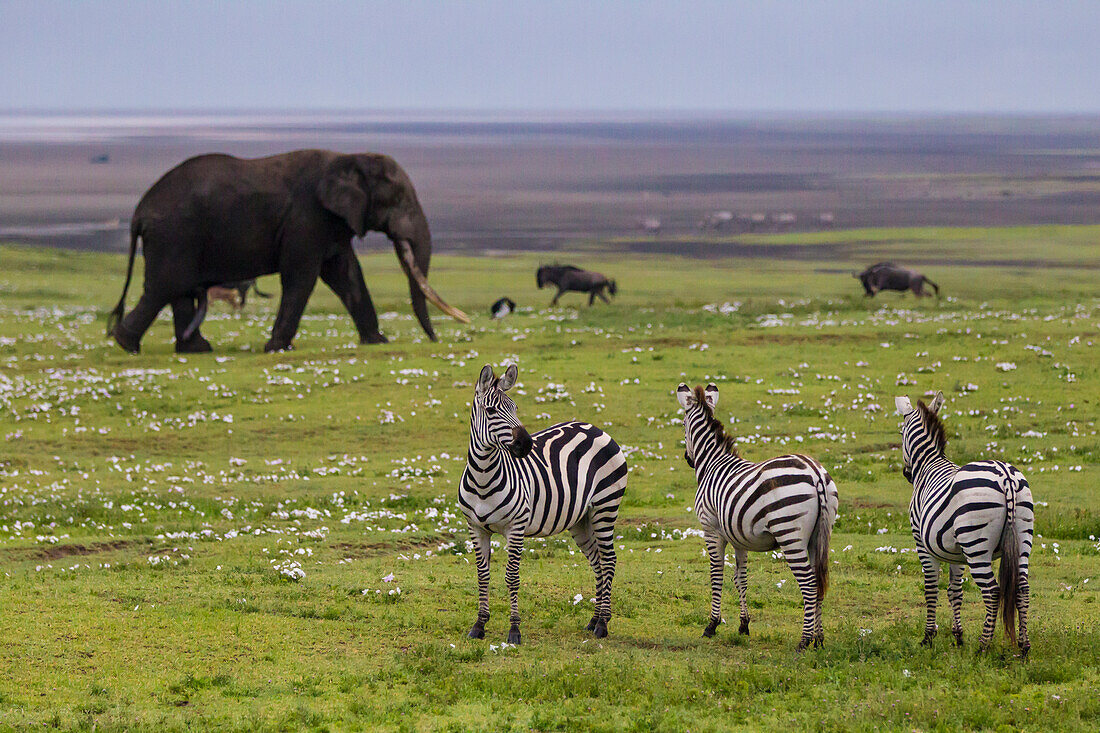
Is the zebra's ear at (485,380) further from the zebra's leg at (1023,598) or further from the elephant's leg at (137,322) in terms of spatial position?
the elephant's leg at (137,322)

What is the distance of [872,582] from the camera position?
16828mm

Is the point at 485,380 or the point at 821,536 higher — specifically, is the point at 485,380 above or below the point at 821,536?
above

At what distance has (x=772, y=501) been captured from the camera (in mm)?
13320

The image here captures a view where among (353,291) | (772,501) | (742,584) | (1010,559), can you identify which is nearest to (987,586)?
(1010,559)

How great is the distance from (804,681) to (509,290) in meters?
55.1

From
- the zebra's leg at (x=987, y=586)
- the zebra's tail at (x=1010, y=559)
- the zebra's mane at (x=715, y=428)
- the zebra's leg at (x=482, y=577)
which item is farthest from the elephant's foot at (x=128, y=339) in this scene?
the zebra's tail at (x=1010, y=559)

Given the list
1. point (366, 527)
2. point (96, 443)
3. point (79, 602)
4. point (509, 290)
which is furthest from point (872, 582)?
point (509, 290)

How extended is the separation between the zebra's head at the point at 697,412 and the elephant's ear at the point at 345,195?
2569 centimetres

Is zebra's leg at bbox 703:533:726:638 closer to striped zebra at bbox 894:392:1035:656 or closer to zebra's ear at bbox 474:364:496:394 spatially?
striped zebra at bbox 894:392:1035:656

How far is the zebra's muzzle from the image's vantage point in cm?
1340

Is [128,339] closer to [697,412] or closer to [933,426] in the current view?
[697,412]

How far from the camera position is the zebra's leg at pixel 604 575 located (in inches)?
574

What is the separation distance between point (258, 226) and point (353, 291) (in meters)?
3.54

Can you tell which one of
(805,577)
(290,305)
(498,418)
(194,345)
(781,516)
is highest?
(290,305)
